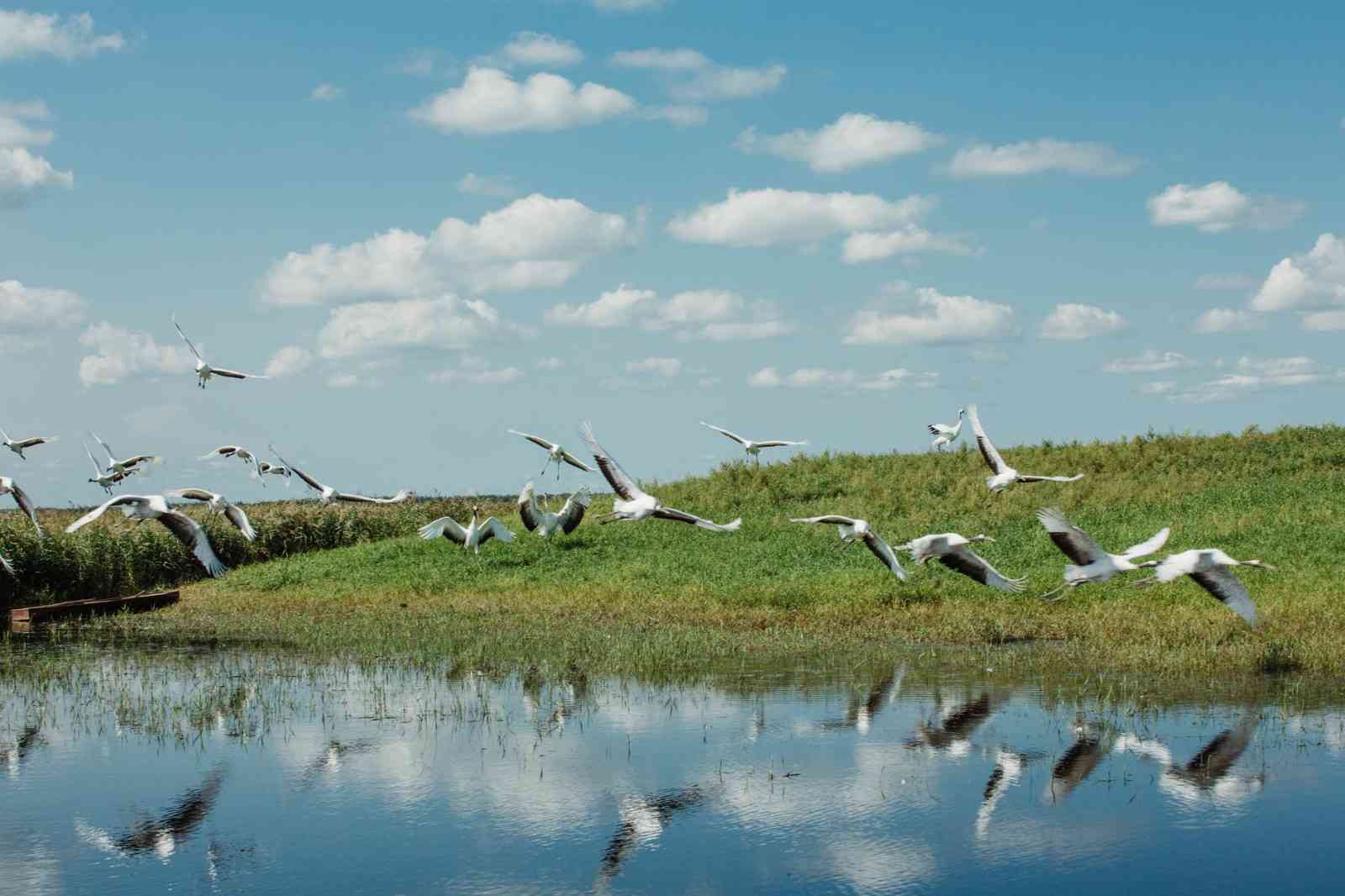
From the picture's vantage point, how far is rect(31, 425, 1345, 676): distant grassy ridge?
1897 cm

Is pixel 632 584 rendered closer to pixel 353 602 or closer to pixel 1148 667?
pixel 353 602

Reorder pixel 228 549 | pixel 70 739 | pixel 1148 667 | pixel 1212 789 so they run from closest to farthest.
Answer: pixel 1212 789
pixel 70 739
pixel 1148 667
pixel 228 549

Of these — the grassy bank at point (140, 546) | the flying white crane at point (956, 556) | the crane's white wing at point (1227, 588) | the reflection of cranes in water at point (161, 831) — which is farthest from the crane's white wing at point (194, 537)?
the crane's white wing at point (1227, 588)

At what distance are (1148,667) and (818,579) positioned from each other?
26.2 ft

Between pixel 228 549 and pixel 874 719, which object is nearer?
pixel 874 719

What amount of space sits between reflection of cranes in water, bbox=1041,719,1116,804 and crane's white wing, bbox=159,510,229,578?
30.3 ft

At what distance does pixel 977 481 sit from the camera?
113ft

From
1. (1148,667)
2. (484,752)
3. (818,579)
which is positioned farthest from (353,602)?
(1148,667)

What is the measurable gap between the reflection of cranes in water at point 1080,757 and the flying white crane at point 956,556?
3397mm

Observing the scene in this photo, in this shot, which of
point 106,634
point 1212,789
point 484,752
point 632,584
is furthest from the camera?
point 632,584

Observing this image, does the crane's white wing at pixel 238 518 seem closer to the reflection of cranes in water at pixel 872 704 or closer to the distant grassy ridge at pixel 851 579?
the distant grassy ridge at pixel 851 579

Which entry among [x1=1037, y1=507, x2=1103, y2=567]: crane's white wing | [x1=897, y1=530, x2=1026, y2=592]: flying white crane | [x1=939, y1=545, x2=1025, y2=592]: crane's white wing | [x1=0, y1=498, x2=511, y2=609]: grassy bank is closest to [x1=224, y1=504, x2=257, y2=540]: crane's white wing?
[x1=897, y1=530, x2=1026, y2=592]: flying white crane

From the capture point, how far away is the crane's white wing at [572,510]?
21.3 meters

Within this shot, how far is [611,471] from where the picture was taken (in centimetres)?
1553
